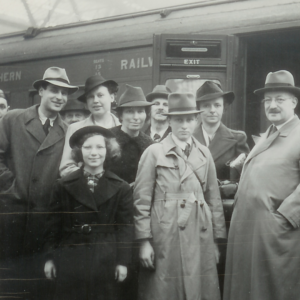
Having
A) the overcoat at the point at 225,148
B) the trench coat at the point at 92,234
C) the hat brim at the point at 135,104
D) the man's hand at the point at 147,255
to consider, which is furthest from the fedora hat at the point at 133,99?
the man's hand at the point at 147,255

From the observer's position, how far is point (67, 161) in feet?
11.4

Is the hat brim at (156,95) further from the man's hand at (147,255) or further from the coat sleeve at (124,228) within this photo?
the man's hand at (147,255)

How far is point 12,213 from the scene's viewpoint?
3.72 metres

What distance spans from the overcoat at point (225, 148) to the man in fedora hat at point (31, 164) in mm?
1144

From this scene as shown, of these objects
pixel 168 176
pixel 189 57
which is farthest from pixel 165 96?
pixel 168 176

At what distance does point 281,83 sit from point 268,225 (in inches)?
41.6

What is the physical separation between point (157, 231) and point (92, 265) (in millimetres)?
534

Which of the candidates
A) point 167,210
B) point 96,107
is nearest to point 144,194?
point 167,210

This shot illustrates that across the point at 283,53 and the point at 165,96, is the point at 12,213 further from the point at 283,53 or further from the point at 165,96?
the point at 283,53

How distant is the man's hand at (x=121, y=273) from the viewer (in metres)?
3.23

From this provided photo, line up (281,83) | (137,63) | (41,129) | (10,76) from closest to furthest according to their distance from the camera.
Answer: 1. (281,83)
2. (41,129)
3. (137,63)
4. (10,76)

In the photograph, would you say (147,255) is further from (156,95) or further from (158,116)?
(156,95)

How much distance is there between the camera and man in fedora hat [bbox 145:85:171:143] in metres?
3.75

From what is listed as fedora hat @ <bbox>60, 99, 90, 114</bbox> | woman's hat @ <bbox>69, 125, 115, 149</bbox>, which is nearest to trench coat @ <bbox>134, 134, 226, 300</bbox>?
woman's hat @ <bbox>69, 125, 115, 149</bbox>
